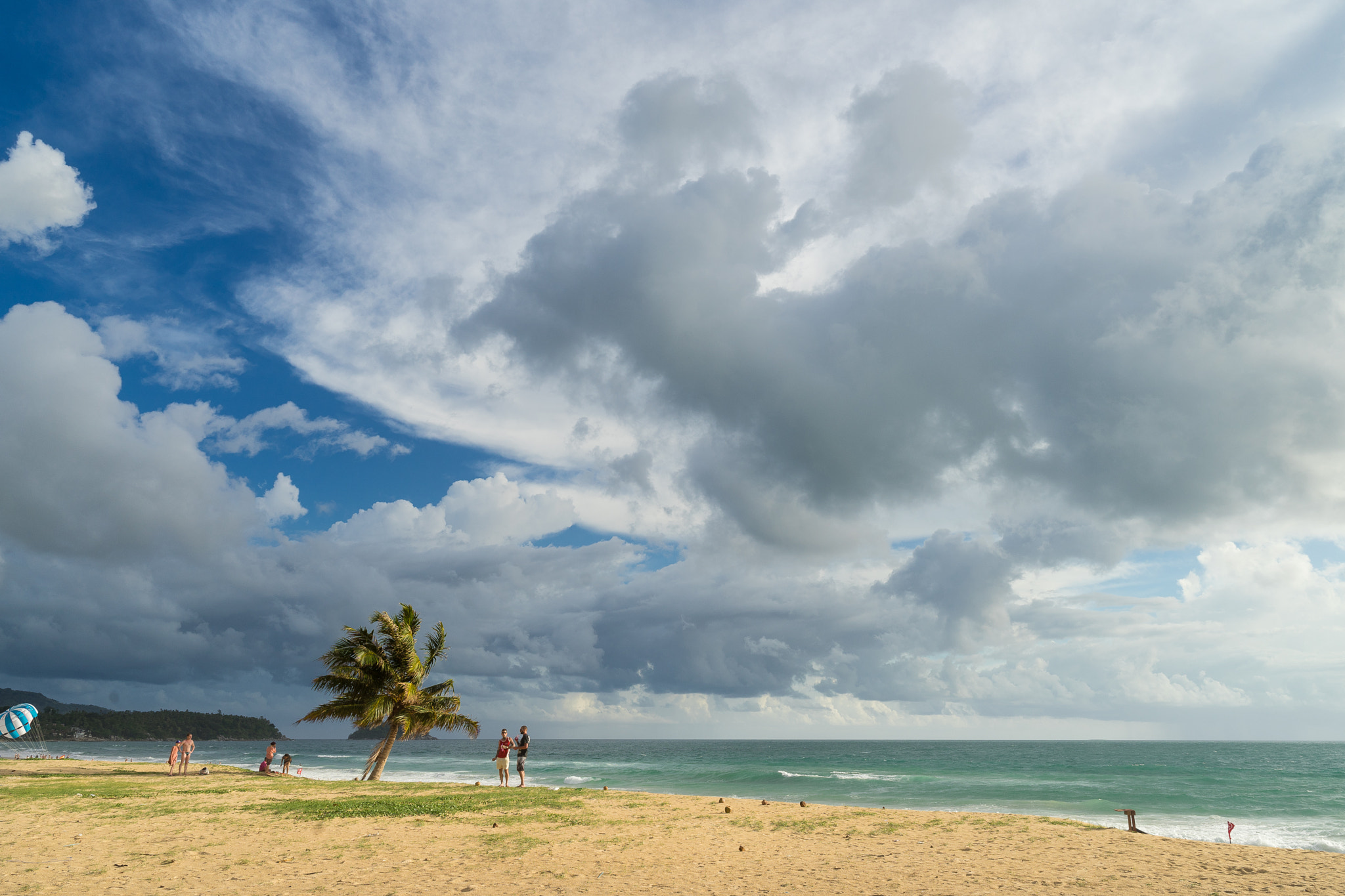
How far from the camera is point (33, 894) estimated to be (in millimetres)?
8914

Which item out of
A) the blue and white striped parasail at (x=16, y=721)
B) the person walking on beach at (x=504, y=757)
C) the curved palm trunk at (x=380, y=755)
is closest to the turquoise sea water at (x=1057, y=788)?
the curved palm trunk at (x=380, y=755)

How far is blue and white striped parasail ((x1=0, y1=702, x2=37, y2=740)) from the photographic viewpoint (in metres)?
27.7

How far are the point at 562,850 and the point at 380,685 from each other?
760 inches

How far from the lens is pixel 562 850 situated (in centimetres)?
1266

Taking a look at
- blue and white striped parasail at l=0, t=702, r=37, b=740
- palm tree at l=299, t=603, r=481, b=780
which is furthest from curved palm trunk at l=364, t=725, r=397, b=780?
blue and white striped parasail at l=0, t=702, r=37, b=740

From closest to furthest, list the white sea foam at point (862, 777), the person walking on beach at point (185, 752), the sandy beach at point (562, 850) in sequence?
the sandy beach at point (562, 850), the person walking on beach at point (185, 752), the white sea foam at point (862, 777)

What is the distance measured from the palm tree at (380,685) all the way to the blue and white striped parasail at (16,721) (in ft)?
40.0

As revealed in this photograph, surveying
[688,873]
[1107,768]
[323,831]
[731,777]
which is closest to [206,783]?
[323,831]

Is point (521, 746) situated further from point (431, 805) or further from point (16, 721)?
point (16, 721)

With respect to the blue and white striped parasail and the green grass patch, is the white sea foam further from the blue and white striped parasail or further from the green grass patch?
the blue and white striped parasail

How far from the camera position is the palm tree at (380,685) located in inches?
1113

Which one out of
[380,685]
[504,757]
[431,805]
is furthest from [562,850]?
[380,685]

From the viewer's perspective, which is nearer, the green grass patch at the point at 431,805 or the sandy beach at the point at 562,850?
the sandy beach at the point at 562,850

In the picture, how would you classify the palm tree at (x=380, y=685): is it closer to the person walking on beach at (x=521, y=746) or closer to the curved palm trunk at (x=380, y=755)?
the curved palm trunk at (x=380, y=755)
